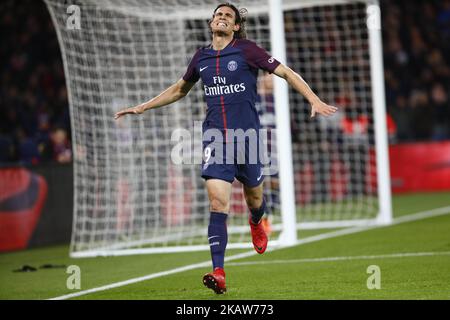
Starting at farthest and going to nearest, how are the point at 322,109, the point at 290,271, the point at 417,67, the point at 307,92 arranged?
the point at 417,67 → the point at 290,271 → the point at 307,92 → the point at 322,109

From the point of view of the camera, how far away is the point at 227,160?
311 inches

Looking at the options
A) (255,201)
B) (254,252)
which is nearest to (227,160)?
(255,201)

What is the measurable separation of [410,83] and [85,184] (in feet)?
41.7

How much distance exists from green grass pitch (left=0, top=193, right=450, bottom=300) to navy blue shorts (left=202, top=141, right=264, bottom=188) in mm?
864

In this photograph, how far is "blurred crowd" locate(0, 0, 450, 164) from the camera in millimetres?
18344

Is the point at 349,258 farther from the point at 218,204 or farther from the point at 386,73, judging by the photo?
the point at 386,73

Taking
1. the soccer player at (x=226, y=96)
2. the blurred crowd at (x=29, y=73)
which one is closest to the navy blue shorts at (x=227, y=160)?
the soccer player at (x=226, y=96)

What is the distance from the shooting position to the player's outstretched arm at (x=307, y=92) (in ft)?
24.0

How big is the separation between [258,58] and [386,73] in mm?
15801

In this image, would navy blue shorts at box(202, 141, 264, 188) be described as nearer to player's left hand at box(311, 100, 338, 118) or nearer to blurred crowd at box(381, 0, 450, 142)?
player's left hand at box(311, 100, 338, 118)

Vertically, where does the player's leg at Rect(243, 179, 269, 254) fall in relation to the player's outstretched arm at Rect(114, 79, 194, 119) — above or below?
below

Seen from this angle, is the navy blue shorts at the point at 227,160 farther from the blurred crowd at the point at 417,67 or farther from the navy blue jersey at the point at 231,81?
the blurred crowd at the point at 417,67

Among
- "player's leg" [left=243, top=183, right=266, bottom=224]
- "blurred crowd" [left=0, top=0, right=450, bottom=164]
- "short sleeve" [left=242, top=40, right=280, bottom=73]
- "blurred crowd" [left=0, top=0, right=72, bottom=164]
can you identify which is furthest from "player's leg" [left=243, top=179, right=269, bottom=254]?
"blurred crowd" [left=0, top=0, right=72, bottom=164]

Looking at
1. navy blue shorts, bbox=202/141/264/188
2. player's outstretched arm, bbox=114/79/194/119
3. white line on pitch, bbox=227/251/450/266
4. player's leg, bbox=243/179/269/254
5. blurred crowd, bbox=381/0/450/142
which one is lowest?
white line on pitch, bbox=227/251/450/266
